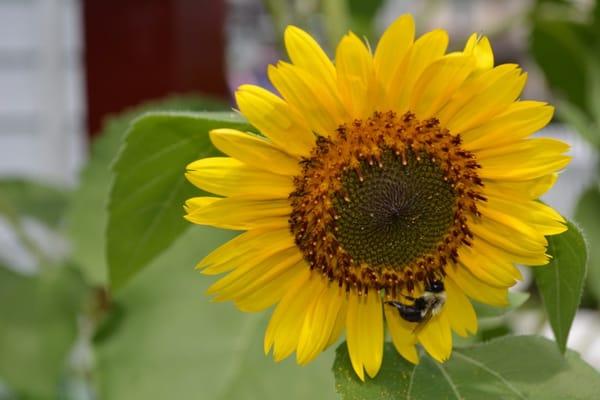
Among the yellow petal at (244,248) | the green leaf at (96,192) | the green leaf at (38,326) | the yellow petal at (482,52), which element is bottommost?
the green leaf at (38,326)

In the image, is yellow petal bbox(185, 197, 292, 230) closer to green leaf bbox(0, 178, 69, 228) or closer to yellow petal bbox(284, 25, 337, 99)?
yellow petal bbox(284, 25, 337, 99)

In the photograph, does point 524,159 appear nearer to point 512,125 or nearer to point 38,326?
point 512,125

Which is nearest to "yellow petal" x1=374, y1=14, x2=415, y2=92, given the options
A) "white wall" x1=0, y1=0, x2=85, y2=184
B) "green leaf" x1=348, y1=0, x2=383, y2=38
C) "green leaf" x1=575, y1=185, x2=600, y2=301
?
"green leaf" x1=575, y1=185, x2=600, y2=301

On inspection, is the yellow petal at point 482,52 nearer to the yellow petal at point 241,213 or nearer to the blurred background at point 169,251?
the yellow petal at point 241,213

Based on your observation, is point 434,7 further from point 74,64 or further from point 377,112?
point 74,64

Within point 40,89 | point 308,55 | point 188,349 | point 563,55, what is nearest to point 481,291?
point 308,55

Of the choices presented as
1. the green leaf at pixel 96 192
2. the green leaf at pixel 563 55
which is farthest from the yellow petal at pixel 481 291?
the green leaf at pixel 563 55
